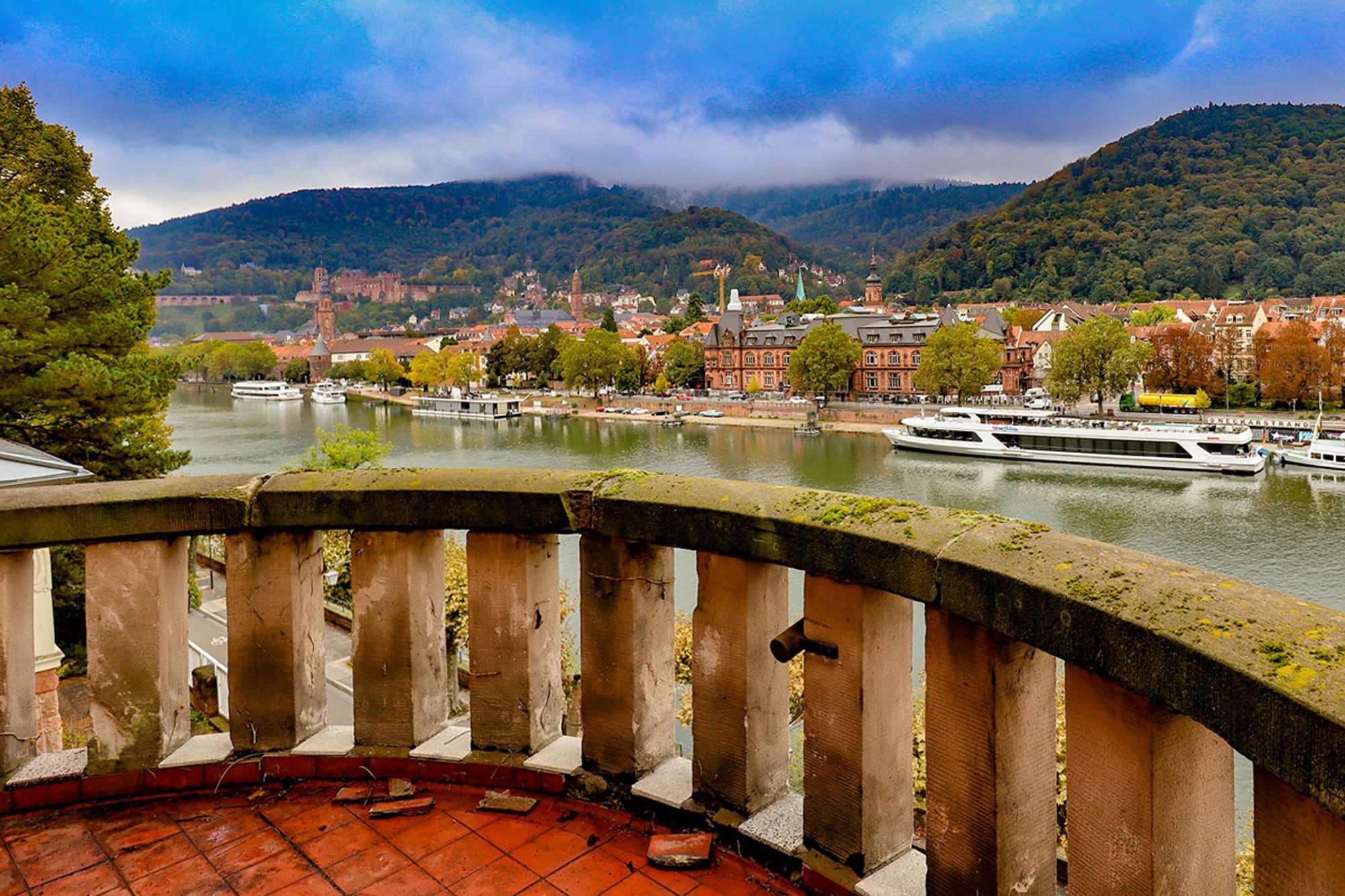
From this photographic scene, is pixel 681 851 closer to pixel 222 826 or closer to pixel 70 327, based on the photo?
pixel 222 826

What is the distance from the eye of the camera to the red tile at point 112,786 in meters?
2.82

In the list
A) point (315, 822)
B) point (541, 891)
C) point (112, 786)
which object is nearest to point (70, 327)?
point (112, 786)

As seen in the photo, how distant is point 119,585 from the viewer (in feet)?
8.94

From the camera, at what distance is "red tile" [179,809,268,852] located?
260 cm

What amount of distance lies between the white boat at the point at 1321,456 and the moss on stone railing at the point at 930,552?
47.8 meters

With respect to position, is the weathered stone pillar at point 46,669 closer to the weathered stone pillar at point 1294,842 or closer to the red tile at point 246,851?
the red tile at point 246,851

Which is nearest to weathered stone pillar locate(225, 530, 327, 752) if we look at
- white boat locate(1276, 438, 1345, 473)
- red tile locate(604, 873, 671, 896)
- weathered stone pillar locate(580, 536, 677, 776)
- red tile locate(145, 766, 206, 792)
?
red tile locate(145, 766, 206, 792)

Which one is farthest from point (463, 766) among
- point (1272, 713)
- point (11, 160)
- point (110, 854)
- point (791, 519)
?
point (11, 160)

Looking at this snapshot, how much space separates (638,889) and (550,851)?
0.31m

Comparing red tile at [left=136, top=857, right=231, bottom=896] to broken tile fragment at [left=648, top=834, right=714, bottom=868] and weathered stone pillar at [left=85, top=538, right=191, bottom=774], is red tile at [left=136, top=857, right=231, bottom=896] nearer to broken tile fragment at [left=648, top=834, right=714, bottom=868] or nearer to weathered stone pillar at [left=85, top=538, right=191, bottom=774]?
weathered stone pillar at [left=85, top=538, right=191, bottom=774]

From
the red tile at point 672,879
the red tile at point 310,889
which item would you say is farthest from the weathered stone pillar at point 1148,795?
the red tile at point 310,889

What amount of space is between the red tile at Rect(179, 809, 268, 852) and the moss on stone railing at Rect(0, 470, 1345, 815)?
0.88m

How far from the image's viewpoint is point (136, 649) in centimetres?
276

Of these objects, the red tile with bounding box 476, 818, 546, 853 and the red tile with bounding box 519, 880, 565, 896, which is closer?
the red tile with bounding box 519, 880, 565, 896
